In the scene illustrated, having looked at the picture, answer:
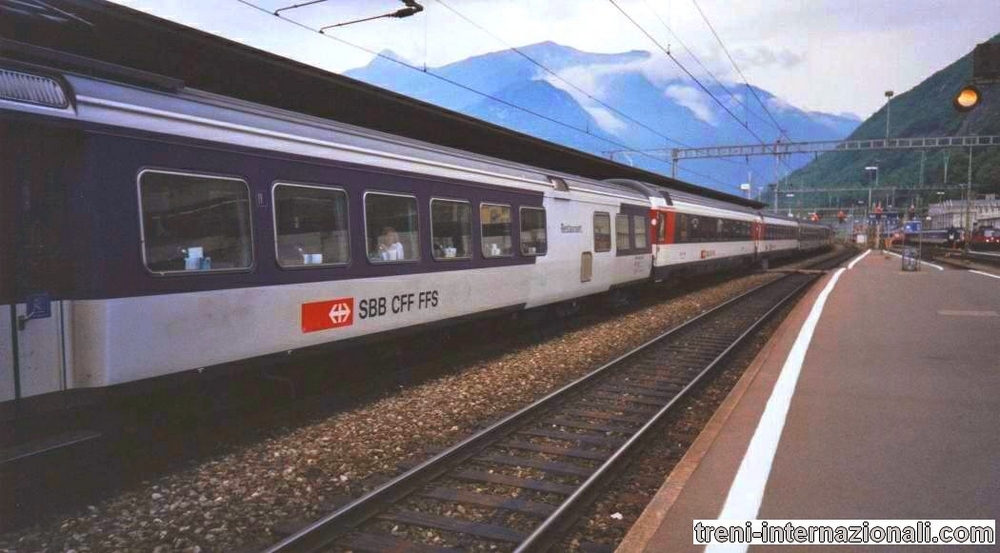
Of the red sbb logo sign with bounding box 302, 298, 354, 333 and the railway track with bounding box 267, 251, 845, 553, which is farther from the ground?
the red sbb logo sign with bounding box 302, 298, 354, 333

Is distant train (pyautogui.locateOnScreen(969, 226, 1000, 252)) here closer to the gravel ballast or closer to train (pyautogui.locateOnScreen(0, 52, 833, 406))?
the gravel ballast

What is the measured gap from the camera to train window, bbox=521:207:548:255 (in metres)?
10.2

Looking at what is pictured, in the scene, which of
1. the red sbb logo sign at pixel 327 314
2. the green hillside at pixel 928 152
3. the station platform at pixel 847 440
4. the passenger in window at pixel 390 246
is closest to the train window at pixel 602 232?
the station platform at pixel 847 440

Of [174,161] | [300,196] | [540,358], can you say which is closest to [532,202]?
[540,358]

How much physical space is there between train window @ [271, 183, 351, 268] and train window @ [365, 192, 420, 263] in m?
0.38

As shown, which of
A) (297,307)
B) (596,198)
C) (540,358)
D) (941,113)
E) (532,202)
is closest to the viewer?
(297,307)

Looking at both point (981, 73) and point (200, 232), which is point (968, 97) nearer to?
point (981, 73)

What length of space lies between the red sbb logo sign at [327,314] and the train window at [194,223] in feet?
2.71

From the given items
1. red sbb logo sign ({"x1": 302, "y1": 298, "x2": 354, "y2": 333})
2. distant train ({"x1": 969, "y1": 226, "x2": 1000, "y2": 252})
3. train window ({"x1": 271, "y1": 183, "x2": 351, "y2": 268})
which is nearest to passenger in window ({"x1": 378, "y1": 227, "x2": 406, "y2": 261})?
train window ({"x1": 271, "y1": 183, "x2": 351, "y2": 268})

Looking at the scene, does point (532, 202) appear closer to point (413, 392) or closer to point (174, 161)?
point (413, 392)

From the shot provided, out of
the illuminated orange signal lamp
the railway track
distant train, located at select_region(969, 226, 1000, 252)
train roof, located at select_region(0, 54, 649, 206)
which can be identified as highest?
the illuminated orange signal lamp

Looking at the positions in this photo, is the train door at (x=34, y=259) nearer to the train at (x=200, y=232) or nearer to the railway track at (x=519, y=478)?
the train at (x=200, y=232)

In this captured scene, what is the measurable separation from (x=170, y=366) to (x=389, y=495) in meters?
1.93

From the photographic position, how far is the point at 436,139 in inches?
635
